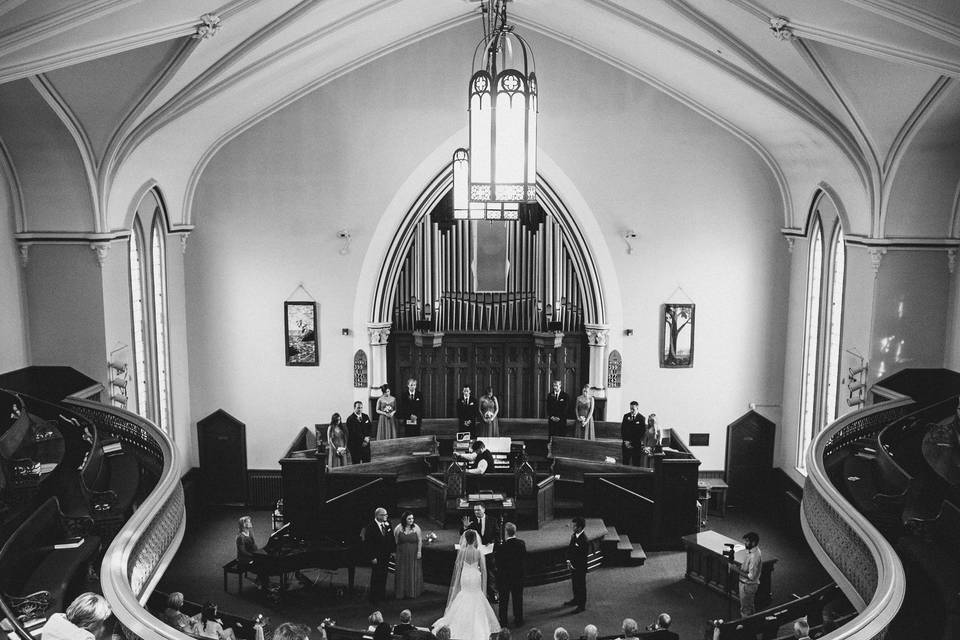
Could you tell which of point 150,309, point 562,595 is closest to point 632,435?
point 562,595

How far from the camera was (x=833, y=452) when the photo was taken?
43.2 feet

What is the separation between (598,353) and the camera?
18453 millimetres

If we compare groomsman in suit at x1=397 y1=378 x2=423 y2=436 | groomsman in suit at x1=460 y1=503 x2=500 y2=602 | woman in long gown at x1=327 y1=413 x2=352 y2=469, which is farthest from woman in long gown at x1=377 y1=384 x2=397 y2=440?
groomsman in suit at x1=460 y1=503 x2=500 y2=602

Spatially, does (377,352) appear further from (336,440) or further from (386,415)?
(336,440)

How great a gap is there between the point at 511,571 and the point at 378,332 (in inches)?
268

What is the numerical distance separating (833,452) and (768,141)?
6.14 metres

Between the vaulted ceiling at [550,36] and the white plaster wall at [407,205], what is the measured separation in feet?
2.29

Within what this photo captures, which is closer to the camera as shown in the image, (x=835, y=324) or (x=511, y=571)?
(x=511, y=571)

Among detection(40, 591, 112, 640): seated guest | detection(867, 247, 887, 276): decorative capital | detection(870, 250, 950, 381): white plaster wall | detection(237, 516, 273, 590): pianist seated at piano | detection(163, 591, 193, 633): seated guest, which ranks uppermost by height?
detection(867, 247, 887, 276): decorative capital

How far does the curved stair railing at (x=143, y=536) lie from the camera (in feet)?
26.4

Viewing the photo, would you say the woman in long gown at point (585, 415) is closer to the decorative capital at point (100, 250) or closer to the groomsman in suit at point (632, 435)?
the groomsman in suit at point (632, 435)

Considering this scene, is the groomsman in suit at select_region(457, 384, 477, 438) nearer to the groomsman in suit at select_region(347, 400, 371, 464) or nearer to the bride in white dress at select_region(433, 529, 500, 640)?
the groomsman in suit at select_region(347, 400, 371, 464)

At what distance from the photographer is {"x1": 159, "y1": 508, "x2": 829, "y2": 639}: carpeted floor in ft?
43.5

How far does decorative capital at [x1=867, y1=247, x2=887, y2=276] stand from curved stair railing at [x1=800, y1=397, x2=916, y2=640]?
2.17m
